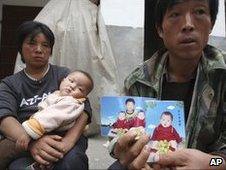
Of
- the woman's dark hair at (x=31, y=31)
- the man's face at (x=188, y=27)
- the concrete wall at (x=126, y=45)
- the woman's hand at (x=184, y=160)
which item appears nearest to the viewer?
the woman's hand at (x=184, y=160)

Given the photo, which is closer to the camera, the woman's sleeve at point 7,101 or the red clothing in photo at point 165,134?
the red clothing in photo at point 165,134

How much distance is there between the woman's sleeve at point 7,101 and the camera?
6.63ft

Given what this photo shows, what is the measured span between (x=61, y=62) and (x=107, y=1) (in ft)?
2.28

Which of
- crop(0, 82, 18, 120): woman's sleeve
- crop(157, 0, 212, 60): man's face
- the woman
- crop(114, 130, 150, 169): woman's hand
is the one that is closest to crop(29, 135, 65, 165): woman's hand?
the woman

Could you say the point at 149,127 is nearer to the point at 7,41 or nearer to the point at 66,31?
the point at 66,31

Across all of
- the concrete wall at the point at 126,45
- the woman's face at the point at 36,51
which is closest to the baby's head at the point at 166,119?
the woman's face at the point at 36,51

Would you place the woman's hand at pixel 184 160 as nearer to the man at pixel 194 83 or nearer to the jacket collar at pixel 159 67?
the man at pixel 194 83

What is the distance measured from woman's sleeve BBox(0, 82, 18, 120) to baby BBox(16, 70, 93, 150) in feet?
0.48

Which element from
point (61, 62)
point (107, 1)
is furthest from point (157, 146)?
point (107, 1)

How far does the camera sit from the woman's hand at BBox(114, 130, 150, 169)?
1463 millimetres

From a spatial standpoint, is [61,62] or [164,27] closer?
[164,27]

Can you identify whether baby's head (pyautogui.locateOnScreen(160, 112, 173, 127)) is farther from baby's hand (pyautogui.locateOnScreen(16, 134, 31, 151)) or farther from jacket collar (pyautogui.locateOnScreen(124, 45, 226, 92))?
baby's hand (pyautogui.locateOnScreen(16, 134, 31, 151))

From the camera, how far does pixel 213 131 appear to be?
162 cm

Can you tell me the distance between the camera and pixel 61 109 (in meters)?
1.96
